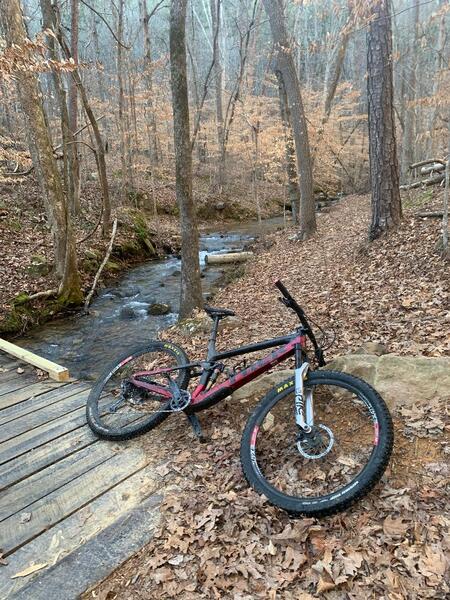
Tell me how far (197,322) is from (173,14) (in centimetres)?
488

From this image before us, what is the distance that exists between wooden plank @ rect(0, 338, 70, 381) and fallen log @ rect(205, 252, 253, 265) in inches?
330

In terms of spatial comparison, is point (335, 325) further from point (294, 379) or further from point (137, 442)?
point (137, 442)

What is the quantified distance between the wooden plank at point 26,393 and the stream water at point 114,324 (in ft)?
4.38

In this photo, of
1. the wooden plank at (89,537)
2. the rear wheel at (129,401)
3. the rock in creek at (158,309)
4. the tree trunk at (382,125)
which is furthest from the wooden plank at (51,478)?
the tree trunk at (382,125)

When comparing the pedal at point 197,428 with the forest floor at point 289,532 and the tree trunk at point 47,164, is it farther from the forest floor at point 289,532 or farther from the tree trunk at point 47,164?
the tree trunk at point 47,164

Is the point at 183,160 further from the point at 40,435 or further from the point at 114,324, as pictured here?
the point at 40,435

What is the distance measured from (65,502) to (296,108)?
40.0ft

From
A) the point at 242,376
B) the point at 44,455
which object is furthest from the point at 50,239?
the point at 242,376

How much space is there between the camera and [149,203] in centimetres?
2066

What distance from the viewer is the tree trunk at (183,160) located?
6.62 meters

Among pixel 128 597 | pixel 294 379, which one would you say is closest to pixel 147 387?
pixel 294 379

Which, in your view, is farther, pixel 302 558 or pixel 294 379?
pixel 294 379

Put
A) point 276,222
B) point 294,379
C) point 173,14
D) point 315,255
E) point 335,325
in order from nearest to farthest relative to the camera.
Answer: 1. point 294,379
2. point 335,325
3. point 173,14
4. point 315,255
5. point 276,222

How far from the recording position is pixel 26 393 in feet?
17.3
